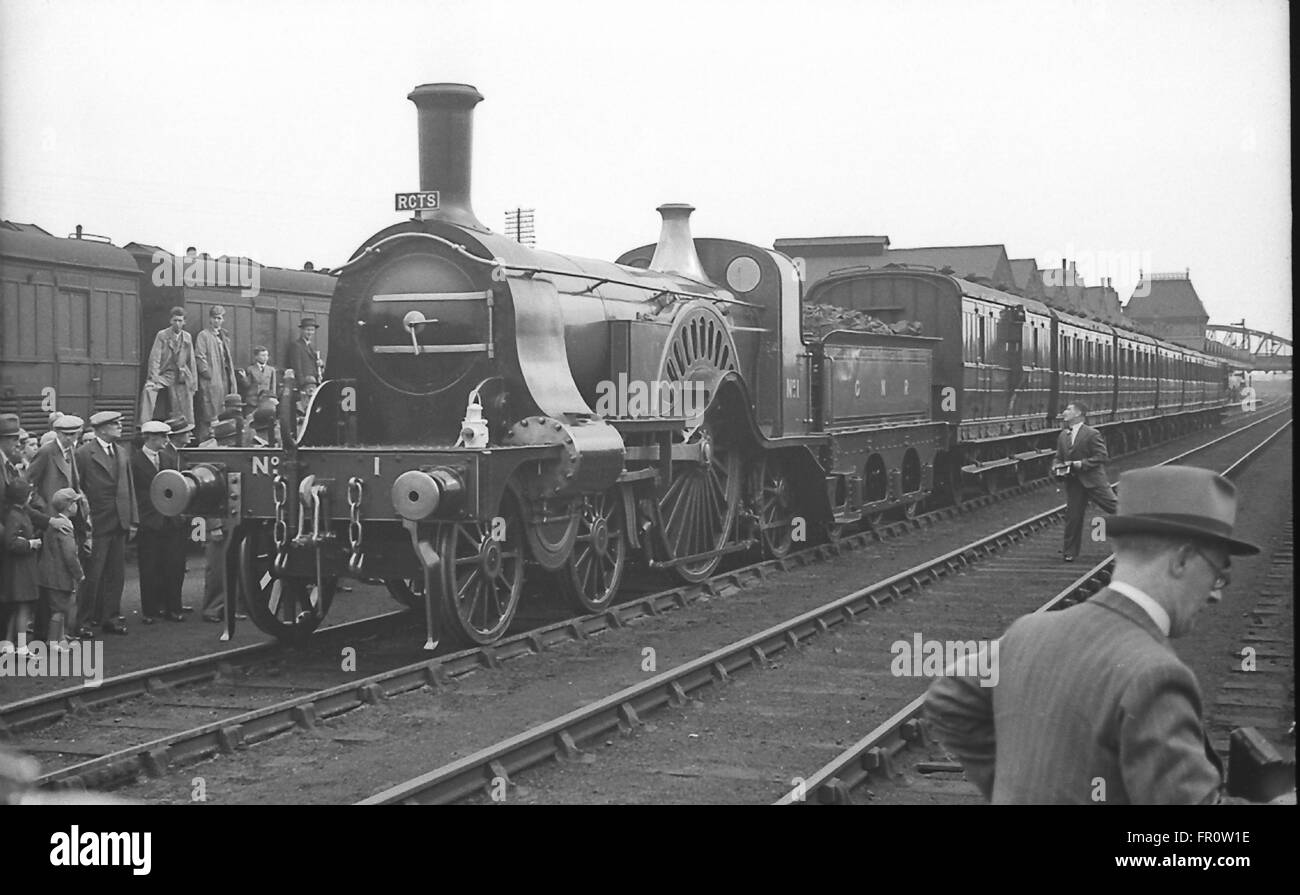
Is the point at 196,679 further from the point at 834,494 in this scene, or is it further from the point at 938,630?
the point at 834,494

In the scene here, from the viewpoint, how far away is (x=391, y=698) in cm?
709

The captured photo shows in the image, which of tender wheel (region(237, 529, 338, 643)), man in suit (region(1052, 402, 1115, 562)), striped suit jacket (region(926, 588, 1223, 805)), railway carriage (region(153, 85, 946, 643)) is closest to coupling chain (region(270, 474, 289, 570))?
railway carriage (region(153, 85, 946, 643))

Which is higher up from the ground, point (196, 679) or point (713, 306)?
point (713, 306)

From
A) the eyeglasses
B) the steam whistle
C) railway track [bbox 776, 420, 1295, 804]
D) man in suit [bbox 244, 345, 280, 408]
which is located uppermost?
man in suit [bbox 244, 345, 280, 408]

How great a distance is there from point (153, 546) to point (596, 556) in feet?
10.3

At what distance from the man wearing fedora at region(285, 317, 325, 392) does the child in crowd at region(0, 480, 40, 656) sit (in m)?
4.66

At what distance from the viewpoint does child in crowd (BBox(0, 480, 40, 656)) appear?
26.2ft

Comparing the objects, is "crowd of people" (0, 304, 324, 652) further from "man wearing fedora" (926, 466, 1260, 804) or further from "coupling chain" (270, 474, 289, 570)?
"man wearing fedora" (926, 466, 1260, 804)

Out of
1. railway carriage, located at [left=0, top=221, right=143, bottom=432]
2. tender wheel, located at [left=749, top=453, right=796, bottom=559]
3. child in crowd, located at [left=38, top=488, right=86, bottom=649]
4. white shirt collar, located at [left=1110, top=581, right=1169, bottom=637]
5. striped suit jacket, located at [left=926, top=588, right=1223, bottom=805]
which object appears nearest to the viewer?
striped suit jacket, located at [left=926, top=588, right=1223, bottom=805]

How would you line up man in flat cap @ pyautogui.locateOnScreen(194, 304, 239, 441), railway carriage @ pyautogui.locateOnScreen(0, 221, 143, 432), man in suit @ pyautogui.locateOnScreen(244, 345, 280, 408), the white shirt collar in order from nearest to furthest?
the white shirt collar
railway carriage @ pyautogui.locateOnScreen(0, 221, 143, 432)
man in flat cap @ pyautogui.locateOnScreen(194, 304, 239, 441)
man in suit @ pyautogui.locateOnScreen(244, 345, 280, 408)

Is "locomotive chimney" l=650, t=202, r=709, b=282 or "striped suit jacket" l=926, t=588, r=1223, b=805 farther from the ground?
"locomotive chimney" l=650, t=202, r=709, b=282

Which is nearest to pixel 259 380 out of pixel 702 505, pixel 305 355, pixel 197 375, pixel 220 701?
pixel 305 355
